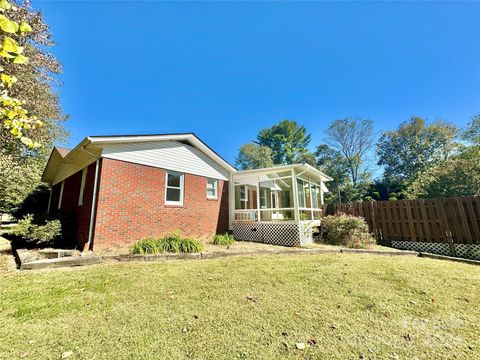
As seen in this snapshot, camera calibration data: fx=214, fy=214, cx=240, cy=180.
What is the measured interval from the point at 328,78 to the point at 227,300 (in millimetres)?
16811

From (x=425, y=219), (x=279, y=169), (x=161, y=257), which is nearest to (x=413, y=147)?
(x=425, y=219)

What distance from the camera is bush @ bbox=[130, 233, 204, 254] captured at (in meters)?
6.97

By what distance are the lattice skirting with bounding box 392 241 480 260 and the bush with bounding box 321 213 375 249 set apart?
4.02 feet

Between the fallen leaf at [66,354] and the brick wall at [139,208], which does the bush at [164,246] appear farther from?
the fallen leaf at [66,354]

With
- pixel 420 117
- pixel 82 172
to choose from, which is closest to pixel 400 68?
pixel 82 172

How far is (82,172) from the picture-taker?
31.6ft

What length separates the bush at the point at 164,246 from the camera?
22.9 feet

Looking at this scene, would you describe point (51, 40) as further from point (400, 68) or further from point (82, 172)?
point (400, 68)

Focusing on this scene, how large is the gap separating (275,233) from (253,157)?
2703cm

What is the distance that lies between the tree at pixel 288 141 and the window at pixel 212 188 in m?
28.7

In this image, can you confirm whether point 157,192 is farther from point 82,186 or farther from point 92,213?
point 82,186

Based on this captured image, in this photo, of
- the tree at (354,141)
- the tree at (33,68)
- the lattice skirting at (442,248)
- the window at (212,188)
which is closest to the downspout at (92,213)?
the tree at (33,68)

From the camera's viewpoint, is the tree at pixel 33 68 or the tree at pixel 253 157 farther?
the tree at pixel 253 157

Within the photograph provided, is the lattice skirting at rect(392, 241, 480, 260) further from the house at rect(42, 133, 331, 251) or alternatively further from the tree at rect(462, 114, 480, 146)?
the tree at rect(462, 114, 480, 146)
